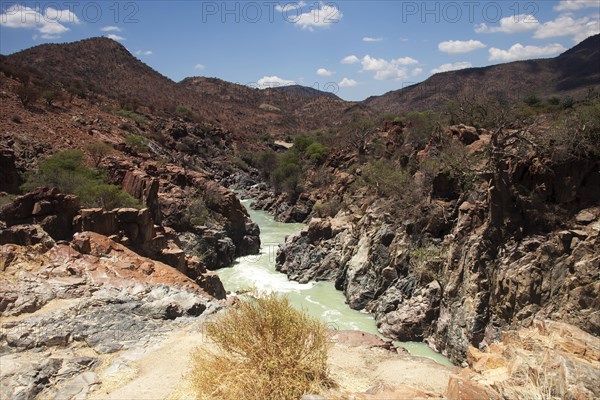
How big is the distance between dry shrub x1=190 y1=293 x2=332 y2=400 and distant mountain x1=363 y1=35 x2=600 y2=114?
7033 centimetres

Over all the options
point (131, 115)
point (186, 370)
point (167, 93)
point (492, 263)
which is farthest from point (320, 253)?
point (167, 93)

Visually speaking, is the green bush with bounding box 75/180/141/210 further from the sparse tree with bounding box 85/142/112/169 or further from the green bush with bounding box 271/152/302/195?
the green bush with bounding box 271/152/302/195

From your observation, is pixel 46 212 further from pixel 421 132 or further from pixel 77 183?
pixel 421 132

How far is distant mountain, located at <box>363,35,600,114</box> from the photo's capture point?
76.5 m

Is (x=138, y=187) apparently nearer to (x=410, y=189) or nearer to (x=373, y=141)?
(x=410, y=189)

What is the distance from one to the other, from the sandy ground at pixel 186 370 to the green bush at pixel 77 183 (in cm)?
1132

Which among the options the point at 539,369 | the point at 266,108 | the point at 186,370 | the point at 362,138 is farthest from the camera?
the point at 266,108

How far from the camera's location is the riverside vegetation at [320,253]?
18.3 feet

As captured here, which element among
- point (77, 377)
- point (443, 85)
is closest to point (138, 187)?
point (77, 377)

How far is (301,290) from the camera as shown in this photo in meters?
19.6

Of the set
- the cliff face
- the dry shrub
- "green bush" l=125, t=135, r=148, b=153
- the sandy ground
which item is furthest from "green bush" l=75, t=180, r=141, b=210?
"green bush" l=125, t=135, r=148, b=153

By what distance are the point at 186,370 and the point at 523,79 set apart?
105 m

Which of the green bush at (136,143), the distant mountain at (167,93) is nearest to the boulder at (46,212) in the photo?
the green bush at (136,143)

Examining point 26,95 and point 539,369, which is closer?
point 539,369
